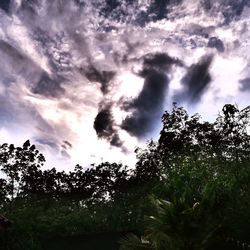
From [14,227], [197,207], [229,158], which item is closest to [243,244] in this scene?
[197,207]

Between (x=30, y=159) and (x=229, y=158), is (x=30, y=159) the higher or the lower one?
the higher one

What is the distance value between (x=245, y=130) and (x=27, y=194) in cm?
2505

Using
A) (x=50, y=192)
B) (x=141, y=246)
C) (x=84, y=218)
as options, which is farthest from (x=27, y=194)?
(x=141, y=246)

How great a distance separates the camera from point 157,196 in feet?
121

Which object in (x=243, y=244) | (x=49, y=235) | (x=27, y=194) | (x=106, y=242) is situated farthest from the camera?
(x=27, y=194)

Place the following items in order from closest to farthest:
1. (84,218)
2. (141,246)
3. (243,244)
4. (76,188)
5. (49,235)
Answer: (141,246)
(243,244)
(49,235)
(84,218)
(76,188)

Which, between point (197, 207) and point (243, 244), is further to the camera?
point (243, 244)

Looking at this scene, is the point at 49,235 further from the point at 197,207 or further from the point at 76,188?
the point at 197,207

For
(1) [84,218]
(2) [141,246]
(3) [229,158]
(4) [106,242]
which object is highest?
(3) [229,158]

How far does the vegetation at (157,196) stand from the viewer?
71.4ft

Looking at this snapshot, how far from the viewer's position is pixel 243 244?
2327 centimetres

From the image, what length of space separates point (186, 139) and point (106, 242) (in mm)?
14888

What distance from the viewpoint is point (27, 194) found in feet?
172

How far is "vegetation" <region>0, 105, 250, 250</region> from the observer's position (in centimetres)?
2177
